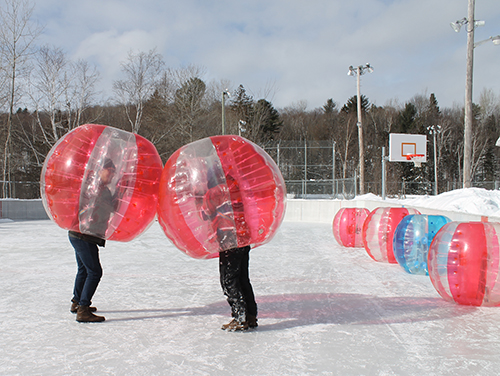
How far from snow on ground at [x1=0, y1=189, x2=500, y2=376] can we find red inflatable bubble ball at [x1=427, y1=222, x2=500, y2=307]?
0.65 ft

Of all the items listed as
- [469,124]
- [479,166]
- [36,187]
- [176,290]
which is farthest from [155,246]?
[479,166]

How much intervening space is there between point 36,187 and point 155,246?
595 inches

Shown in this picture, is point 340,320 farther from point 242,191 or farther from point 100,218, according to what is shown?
point 100,218

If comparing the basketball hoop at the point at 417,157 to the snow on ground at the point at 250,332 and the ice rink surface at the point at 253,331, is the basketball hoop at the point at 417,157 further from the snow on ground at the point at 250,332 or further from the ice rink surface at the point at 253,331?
the ice rink surface at the point at 253,331

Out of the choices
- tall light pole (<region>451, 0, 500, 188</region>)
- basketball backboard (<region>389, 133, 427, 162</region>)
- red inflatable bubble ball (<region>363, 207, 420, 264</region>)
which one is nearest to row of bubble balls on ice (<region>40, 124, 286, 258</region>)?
red inflatable bubble ball (<region>363, 207, 420, 264</region>)

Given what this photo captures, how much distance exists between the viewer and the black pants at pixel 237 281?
414 cm

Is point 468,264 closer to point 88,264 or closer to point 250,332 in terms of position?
point 250,332

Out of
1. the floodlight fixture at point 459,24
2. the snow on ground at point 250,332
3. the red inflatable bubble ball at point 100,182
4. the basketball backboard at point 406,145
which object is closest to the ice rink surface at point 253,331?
the snow on ground at point 250,332

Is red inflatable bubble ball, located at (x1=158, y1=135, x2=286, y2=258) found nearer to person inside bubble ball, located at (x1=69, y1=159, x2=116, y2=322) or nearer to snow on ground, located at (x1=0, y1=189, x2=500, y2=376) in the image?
person inside bubble ball, located at (x1=69, y1=159, x2=116, y2=322)

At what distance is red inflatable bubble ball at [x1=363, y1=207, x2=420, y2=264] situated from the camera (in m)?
7.91

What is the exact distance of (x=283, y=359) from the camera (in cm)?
352

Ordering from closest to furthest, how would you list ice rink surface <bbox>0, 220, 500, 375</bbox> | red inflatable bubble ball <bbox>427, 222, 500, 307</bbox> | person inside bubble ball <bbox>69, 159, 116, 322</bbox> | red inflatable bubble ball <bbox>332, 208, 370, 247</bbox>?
1. ice rink surface <bbox>0, 220, 500, 375</bbox>
2. person inside bubble ball <bbox>69, 159, 116, 322</bbox>
3. red inflatable bubble ball <bbox>427, 222, 500, 307</bbox>
4. red inflatable bubble ball <bbox>332, 208, 370, 247</bbox>

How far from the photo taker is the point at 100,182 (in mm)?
3979

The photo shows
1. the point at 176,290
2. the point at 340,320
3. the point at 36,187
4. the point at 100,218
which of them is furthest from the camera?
the point at 36,187
